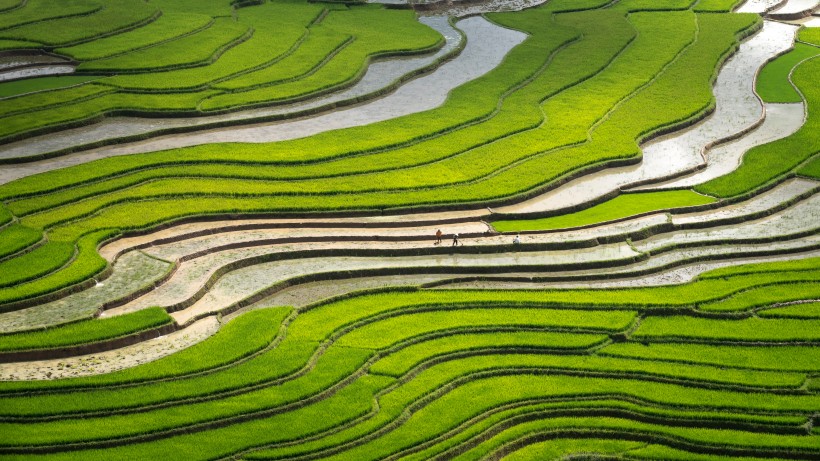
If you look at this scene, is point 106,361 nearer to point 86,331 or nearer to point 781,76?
point 86,331

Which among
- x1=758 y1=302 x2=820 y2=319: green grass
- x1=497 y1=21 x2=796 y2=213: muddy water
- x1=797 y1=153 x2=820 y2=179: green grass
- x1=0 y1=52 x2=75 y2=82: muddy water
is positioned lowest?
x1=758 y1=302 x2=820 y2=319: green grass

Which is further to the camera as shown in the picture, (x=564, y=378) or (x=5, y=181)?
(x=5, y=181)

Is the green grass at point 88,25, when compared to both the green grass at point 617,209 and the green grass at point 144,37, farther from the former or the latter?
the green grass at point 617,209

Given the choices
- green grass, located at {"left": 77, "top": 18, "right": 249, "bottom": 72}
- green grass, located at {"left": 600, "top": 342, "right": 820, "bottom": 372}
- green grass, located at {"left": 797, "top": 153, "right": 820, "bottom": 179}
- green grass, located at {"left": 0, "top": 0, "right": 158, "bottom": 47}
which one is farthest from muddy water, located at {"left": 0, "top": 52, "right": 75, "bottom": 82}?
green grass, located at {"left": 797, "top": 153, "right": 820, "bottom": 179}

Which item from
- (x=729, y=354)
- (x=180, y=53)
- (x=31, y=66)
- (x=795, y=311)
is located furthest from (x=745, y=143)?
(x=31, y=66)

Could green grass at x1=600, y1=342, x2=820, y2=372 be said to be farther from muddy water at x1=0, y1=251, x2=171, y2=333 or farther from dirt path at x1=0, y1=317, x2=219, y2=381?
muddy water at x1=0, y1=251, x2=171, y2=333

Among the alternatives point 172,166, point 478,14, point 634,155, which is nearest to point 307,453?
point 172,166

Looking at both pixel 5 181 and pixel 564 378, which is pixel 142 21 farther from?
pixel 564 378

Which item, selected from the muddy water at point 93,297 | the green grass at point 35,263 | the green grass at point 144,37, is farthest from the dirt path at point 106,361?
the green grass at point 144,37
